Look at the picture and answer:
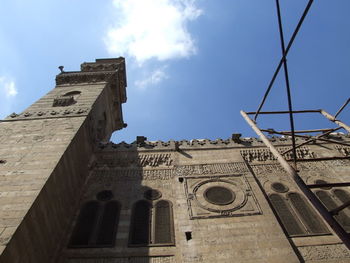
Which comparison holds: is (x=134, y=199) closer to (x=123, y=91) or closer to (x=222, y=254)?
(x=222, y=254)

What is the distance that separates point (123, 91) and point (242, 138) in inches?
391

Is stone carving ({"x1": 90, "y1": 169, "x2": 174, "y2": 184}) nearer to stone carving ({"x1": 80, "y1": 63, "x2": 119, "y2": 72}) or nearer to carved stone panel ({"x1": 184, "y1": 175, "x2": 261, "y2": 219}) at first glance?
carved stone panel ({"x1": 184, "y1": 175, "x2": 261, "y2": 219})

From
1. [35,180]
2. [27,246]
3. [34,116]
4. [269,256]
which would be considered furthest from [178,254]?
[34,116]

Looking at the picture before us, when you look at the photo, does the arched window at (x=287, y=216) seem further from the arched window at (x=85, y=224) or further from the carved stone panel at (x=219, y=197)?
the arched window at (x=85, y=224)

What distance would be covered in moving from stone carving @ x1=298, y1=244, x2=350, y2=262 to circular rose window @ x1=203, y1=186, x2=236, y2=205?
2405 millimetres

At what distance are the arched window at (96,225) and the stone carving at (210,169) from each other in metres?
2.67

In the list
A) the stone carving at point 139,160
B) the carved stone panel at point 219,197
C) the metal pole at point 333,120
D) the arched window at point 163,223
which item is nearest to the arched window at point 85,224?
the arched window at point 163,223

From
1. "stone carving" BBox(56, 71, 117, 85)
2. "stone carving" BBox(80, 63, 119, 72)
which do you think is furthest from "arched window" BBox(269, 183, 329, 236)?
"stone carving" BBox(80, 63, 119, 72)

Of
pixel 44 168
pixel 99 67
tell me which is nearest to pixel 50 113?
pixel 44 168

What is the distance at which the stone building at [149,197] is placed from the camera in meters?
6.57

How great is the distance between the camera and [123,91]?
18875 mm

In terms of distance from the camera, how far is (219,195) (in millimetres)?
8891

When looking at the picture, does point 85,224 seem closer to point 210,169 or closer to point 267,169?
point 210,169

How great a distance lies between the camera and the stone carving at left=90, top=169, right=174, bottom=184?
9922mm
